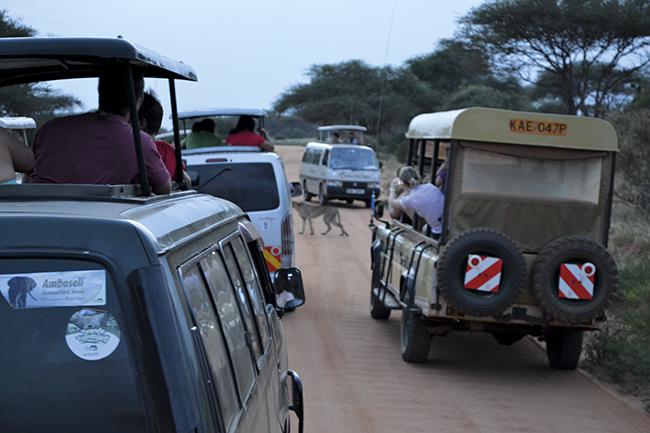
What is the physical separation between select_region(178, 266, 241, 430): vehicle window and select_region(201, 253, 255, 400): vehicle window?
0.11 m

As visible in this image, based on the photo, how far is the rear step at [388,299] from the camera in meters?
11.0

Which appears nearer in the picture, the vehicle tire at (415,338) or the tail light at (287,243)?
the vehicle tire at (415,338)

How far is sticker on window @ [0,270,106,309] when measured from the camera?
245cm

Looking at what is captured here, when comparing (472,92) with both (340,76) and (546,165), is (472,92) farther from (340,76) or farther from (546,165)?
(546,165)

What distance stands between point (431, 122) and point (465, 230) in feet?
5.01

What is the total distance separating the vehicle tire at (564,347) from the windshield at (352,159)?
20.4 meters

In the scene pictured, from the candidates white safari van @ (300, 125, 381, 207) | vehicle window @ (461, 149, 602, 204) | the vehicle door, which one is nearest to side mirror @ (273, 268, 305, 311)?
the vehicle door

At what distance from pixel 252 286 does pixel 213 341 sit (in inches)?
56.0

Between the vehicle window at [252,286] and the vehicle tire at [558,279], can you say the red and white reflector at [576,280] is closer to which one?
the vehicle tire at [558,279]

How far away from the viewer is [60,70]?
5.51 meters

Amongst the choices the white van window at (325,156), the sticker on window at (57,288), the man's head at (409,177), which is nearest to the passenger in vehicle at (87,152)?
the sticker on window at (57,288)

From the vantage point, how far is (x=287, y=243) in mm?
11586

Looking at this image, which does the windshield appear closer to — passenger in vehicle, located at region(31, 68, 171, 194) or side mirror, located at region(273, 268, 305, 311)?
side mirror, located at region(273, 268, 305, 311)

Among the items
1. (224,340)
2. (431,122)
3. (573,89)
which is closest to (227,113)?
(431,122)
